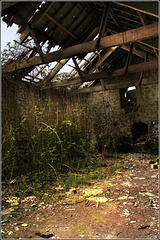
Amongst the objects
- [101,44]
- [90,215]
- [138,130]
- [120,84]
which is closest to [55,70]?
[101,44]

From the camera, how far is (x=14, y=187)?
2.90 metres

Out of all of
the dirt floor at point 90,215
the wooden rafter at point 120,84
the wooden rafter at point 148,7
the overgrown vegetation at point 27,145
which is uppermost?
the wooden rafter at point 148,7

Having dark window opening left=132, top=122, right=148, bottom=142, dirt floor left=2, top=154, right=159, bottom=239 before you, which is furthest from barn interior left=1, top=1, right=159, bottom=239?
dark window opening left=132, top=122, right=148, bottom=142

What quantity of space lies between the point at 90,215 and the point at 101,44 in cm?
312

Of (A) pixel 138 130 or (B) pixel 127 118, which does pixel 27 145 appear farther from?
(A) pixel 138 130

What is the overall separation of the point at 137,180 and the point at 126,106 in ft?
15.4

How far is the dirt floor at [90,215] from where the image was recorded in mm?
1806

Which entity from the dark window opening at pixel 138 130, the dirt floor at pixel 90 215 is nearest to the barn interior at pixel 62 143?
the dirt floor at pixel 90 215

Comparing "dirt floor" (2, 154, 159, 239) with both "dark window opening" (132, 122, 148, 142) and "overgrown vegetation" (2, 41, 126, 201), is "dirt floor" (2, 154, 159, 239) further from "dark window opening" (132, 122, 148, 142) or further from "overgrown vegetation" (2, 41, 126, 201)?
"dark window opening" (132, 122, 148, 142)

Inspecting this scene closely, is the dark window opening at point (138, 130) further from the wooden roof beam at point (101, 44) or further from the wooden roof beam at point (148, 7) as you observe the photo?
the wooden roof beam at point (148, 7)

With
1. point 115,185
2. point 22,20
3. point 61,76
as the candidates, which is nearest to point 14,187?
point 115,185

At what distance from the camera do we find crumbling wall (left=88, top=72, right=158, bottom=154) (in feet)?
22.7

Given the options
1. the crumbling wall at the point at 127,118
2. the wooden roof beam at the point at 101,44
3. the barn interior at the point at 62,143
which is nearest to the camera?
the barn interior at the point at 62,143

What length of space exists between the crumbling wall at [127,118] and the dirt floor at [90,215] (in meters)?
3.70
